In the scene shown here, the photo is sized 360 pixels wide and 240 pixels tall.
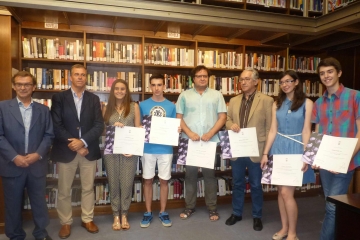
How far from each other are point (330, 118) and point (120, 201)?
2.38 meters

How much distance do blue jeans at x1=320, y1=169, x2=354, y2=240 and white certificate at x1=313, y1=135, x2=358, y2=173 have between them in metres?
0.17

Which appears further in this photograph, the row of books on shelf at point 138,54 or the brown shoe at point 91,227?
the row of books on shelf at point 138,54

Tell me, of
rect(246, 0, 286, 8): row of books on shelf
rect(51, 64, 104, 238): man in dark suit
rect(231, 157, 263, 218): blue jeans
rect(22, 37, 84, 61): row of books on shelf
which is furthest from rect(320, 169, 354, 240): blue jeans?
rect(22, 37, 84, 61): row of books on shelf

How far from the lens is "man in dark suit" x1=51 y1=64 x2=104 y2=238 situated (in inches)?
111

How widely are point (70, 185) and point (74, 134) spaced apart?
22.2 inches

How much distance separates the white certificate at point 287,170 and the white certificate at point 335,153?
13.7 inches

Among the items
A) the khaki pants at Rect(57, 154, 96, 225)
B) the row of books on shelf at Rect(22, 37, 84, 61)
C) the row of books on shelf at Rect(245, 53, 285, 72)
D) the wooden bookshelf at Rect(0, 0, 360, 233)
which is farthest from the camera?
the row of books on shelf at Rect(245, 53, 285, 72)

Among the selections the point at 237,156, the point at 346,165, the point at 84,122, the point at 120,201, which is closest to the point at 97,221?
the point at 120,201

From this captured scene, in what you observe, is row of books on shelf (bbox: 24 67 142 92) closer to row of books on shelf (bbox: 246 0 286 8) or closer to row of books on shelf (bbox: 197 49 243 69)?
row of books on shelf (bbox: 197 49 243 69)

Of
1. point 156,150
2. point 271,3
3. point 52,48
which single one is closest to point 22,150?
point 156,150

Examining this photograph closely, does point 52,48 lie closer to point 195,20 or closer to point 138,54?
point 138,54

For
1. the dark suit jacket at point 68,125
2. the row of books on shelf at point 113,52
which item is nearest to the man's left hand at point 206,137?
the dark suit jacket at point 68,125

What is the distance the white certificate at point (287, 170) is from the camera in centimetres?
256

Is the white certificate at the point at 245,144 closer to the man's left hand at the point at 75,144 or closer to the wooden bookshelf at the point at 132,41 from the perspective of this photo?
the wooden bookshelf at the point at 132,41
